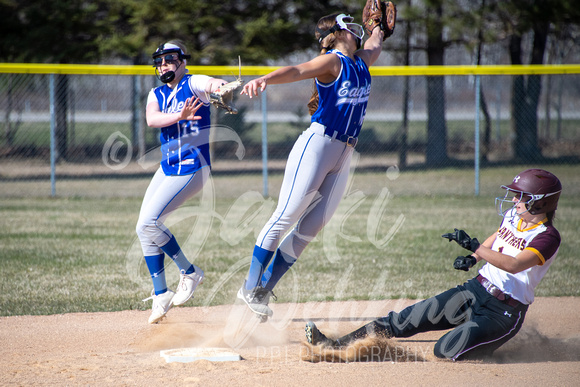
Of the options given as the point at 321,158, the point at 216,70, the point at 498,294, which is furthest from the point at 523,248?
the point at 216,70

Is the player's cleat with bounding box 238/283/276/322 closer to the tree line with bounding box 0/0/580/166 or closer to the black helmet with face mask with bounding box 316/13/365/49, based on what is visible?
the black helmet with face mask with bounding box 316/13/365/49

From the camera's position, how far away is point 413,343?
4.13 metres

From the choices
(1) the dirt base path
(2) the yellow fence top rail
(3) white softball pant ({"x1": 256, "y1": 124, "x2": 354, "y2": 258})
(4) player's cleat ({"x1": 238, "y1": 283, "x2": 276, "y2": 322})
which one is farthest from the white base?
(2) the yellow fence top rail

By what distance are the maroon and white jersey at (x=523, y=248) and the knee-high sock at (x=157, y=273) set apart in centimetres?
232

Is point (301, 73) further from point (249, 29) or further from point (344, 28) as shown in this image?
point (249, 29)

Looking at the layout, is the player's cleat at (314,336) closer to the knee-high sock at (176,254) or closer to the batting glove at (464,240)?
the batting glove at (464,240)

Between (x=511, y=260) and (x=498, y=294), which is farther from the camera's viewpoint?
(x=498, y=294)

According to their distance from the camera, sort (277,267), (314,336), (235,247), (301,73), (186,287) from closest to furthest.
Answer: (301,73)
(314,336)
(277,267)
(186,287)
(235,247)

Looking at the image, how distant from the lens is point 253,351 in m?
3.84

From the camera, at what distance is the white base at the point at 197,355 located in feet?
11.5

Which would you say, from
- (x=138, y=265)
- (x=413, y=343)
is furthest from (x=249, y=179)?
(x=413, y=343)

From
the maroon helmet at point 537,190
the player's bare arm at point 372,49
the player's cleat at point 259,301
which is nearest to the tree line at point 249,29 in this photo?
the player's bare arm at point 372,49

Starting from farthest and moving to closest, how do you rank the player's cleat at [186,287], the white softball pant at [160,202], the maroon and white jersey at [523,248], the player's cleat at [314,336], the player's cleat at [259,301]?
the player's cleat at [186,287] < the white softball pant at [160,202] < the player's cleat at [259,301] < the player's cleat at [314,336] < the maroon and white jersey at [523,248]

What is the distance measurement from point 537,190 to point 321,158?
4.38 feet
